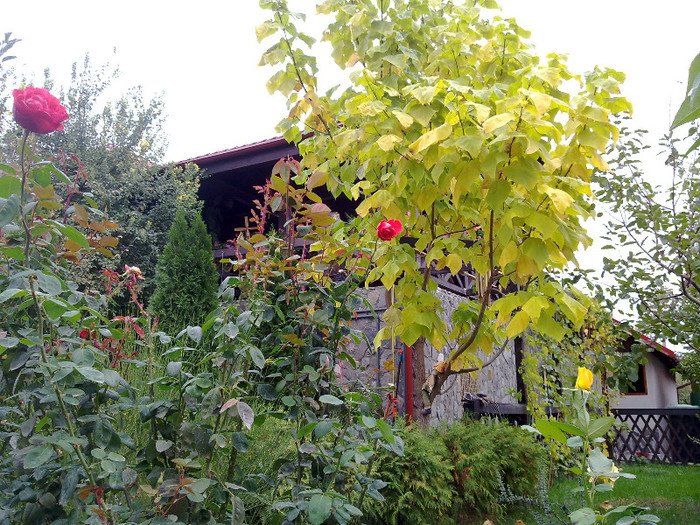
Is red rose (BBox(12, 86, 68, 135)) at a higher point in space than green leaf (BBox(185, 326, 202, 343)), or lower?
higher

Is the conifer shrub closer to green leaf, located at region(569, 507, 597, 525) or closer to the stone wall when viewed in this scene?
the stone wall

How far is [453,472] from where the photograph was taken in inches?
188

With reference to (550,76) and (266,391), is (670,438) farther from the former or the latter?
(266,391)

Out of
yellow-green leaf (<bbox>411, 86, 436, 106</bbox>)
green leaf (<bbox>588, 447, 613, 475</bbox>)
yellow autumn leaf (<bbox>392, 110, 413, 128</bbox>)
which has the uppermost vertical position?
yellow-green leaf (<bbox>411, 86, 436, 106</bbox>)

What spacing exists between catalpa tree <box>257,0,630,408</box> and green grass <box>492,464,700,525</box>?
106 inches

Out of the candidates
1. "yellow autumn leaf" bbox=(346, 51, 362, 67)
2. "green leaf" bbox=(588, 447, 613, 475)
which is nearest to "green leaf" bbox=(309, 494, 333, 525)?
"green leaf" bbox=(588, 447, 613, 475)

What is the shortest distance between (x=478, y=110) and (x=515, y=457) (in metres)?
4.56

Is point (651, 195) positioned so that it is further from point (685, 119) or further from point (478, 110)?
point (685, 119)

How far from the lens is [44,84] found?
928cm

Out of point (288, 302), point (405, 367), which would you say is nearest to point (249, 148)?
point (405, 367)

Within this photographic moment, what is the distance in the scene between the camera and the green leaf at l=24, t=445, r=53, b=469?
4.18 ft

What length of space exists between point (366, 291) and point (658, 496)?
4.11 metres

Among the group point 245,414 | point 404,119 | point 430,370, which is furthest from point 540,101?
point 430,370

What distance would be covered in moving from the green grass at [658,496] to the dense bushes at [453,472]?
303 millimetres
